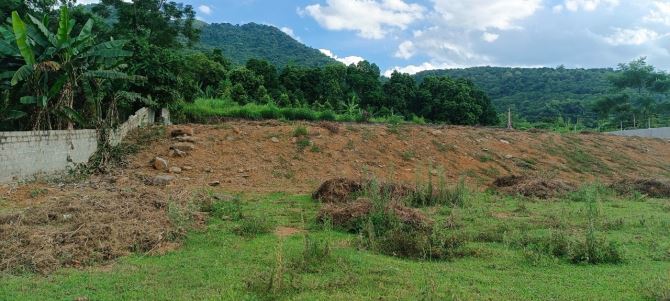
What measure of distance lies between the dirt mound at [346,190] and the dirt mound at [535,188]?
324cm

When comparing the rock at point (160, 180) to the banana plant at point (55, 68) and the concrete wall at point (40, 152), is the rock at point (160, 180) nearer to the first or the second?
the concrete wall at point (40, 152)

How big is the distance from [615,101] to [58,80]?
4006 centimetres

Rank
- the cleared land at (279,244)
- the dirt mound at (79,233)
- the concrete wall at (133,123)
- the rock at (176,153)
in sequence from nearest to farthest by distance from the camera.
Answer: the cleared land at (279,244), the dirt mound at (79,233), the concrete wall at (133,123), the rock at (176,153)

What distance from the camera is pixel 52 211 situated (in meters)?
6.59

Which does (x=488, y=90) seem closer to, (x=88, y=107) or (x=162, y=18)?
(x=162, y=18)

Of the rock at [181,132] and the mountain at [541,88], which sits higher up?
the mountain at [541,88]

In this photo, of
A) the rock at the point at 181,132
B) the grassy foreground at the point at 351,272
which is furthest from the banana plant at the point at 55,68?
the grassy foreground at the point at 351,272

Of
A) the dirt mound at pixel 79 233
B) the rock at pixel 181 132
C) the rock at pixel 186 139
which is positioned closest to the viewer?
the dirt mound at pixel 79 233

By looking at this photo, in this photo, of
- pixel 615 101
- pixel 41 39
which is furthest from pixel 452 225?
pixel 615 101

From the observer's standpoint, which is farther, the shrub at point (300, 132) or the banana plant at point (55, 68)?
the shrub at point (300, 132)

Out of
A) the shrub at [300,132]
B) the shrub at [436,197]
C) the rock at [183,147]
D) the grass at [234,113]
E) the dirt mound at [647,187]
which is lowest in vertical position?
the dirt mound at [647,187]

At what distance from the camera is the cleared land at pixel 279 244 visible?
4.50 meters

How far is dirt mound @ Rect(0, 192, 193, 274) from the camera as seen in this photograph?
5117mm

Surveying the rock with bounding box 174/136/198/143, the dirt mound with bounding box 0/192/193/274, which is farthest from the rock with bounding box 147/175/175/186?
the dirt mound with bounding box 0/192/193/274
